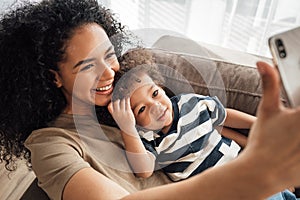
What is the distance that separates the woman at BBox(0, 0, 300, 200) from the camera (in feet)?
2.29

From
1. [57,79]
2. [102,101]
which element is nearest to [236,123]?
[102,101]

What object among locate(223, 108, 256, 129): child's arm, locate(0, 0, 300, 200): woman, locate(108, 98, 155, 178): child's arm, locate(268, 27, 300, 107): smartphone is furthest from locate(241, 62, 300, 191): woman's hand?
locate(223, 108, 256, 129): child's arm

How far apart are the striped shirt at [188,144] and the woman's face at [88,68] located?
6.3 inches

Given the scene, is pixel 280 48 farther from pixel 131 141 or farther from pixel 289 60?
pixel 131 141

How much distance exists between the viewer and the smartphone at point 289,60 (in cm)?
45

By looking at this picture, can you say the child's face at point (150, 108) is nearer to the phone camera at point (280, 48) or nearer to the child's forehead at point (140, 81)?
the child's forehead at point (140, 81)

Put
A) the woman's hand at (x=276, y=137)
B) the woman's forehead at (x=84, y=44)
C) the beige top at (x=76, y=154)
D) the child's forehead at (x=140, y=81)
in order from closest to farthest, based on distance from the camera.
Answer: the woman's hand at (x=276, y=137)
the beige top at (x=76, y=154)
the woman's forehead at (x=84, y=44)
the child's forehead at (x=140, y=81)

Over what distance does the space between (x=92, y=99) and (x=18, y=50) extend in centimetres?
20

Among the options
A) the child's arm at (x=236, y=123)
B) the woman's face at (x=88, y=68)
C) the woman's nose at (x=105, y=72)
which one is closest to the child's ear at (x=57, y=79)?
the woman's face at (x=88, y=68)

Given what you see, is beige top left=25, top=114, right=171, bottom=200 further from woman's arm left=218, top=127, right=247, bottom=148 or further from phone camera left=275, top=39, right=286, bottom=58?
phone camera left=275, top=39, right=286, bottom=58

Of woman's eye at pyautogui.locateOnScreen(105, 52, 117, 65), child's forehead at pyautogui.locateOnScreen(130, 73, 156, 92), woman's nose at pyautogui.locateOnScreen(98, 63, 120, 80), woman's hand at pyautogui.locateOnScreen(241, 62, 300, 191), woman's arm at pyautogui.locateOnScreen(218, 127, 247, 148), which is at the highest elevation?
woman's hand at pyautogui.locateOnScreen(241, 62, 300, 191)

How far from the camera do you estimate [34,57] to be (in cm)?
81

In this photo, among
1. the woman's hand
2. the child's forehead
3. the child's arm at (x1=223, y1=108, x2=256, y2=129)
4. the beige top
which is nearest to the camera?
the woman's hand

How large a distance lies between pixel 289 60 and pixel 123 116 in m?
0.47
